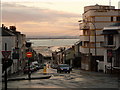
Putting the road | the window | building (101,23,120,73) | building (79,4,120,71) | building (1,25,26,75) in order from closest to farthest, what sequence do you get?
the road → building (101,23,120,73) → the window → building (1,25,26,75) → building (79,4,120,71)

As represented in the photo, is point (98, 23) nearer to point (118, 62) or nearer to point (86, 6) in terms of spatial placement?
point (86, 6)

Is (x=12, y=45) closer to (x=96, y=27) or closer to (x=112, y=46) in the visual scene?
(x=96, y=27)

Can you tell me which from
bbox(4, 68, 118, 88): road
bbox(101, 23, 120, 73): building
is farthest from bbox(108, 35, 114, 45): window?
bbox(4, 68, 118, 88): road

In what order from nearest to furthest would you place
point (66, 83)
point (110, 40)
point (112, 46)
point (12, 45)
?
point (66, 83) → point (112, 46) → point (110, 40) → point (12, 45)

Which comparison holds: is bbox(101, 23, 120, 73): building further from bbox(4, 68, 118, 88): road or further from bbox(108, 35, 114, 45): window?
bbox(4, 68, 118, 88): road

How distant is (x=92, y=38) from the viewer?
64125 mm

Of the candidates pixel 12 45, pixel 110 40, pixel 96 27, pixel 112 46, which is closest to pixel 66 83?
pixel 112 46

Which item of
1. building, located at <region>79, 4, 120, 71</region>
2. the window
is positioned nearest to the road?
the window

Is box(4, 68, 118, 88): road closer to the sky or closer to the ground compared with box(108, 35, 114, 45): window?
closer to the ground

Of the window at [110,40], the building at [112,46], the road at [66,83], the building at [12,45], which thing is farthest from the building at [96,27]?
the road at [66,83]

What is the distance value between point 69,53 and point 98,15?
62.8 m

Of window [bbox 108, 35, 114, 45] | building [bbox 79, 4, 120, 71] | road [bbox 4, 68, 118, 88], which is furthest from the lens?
building [bbox 79, 4, 120, 71]

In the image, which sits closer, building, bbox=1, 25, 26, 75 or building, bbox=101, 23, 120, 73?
building, bbox=101, 23, 120, 73

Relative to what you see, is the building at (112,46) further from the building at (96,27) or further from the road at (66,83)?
the building at (96,27)
